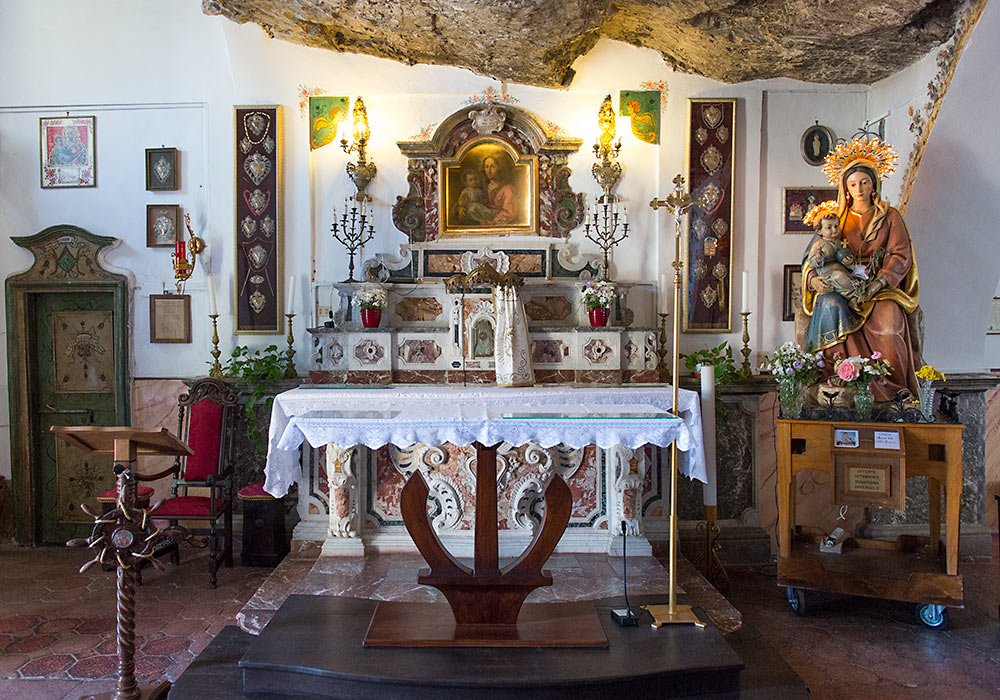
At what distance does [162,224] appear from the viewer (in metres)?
A: 6.66

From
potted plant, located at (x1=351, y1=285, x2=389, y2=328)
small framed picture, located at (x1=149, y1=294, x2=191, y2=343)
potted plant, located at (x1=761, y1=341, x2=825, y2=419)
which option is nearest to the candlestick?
potted plant, located at (x1=761, y1=341, x2=825, y2=419)

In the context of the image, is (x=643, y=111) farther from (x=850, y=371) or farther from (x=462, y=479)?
(x=462, y=479)

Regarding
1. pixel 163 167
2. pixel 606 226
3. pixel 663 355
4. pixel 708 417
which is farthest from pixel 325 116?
pixel 708 417

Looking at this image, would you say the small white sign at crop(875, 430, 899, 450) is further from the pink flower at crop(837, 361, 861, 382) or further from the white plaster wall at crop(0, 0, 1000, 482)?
the white plaster wall at crop(0, 0, 1000, 482)

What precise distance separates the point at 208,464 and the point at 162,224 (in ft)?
7.52

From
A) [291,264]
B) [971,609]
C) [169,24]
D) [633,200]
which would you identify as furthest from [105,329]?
[971,609]

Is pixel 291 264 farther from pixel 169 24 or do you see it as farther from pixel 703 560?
pixel 703 560

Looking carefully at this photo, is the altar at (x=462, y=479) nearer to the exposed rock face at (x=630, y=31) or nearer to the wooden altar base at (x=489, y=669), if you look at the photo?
the wooden altar base at (x=489, y=669)

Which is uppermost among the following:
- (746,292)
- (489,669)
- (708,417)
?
(746,292)

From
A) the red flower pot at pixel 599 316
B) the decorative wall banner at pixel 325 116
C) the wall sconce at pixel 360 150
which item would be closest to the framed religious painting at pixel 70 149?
the decorative wall banner at pixel 325 116

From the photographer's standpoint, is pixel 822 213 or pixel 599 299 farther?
pixel 599 299

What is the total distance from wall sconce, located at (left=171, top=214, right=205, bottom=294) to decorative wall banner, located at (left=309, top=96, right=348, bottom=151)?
4.50 ft

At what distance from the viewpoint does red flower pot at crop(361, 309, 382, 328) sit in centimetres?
597

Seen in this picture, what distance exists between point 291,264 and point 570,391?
289cm
